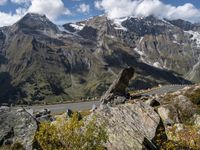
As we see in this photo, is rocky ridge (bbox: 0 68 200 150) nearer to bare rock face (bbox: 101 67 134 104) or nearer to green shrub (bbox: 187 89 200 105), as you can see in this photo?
green shrub (bbox: 187 89 200 105)

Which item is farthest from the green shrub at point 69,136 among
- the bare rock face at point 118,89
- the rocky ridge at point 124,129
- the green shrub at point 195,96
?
the bare rock face at point 118,89

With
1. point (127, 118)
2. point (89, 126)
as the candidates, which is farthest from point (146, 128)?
point (89, 126)

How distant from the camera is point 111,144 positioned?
2662 centimetres

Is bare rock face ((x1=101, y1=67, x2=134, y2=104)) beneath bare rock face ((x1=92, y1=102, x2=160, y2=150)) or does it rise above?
beneath

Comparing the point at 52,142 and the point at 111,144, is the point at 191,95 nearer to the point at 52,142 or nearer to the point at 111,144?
the point at 111,144

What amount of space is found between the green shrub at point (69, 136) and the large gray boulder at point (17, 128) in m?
4.30

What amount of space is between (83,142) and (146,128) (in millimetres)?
8904

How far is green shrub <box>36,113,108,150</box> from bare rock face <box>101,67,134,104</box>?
2028 inches

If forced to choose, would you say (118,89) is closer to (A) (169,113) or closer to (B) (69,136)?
(A) (169,113)

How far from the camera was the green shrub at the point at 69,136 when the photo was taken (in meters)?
21.5

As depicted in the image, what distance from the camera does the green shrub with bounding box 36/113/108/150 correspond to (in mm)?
21500

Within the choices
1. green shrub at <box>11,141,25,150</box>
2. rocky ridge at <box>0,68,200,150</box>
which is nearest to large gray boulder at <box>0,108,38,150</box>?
rocky ridge at <box>0,68,200,150</box>

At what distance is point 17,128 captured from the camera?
→ 27297 mm

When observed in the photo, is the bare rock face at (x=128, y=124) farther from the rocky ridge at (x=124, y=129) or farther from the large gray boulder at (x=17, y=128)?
the large gray boulder at (x=17, y=128)
